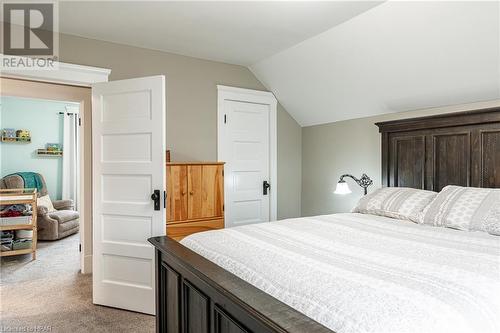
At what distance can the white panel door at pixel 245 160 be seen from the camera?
4.02 meters

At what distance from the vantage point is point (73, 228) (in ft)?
17.9

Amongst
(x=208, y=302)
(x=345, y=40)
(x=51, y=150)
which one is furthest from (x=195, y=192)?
(x=51, y=150)

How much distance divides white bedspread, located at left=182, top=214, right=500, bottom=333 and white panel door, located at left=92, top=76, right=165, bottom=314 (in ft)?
3.15

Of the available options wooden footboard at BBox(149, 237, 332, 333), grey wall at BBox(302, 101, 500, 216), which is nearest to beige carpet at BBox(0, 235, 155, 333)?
wooden footboard at BBox(149, 237, 332, 333)

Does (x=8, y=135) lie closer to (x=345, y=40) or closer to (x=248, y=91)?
(x=248, y=91)

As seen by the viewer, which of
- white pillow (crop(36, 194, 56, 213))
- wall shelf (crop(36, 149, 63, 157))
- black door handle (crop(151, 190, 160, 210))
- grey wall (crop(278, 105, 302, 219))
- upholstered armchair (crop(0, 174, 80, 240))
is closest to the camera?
black door handle (crop(151, 190, 160, 210))

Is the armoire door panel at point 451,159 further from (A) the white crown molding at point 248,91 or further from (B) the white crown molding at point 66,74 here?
(B) the white crown molding at point 66,74

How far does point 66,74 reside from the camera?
3.06m

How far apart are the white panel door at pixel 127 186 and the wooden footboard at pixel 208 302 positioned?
2.47 feet

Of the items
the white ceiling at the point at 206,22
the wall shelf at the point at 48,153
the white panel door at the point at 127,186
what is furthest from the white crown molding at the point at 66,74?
the wall shelf at the point at 48,153

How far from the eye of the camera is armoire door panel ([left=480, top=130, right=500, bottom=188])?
2.55m

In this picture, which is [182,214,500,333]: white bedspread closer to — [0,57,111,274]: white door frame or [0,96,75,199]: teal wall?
[0,57,111,274]: white door frame

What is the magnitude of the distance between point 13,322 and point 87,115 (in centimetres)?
212

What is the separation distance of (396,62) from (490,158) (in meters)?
1.10
